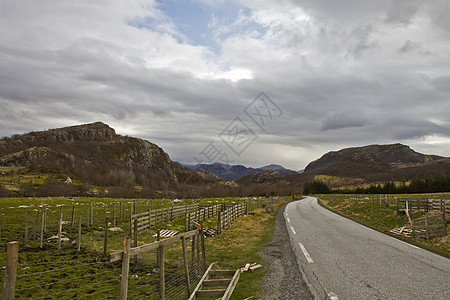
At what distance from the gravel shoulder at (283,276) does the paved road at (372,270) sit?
0.89 ft

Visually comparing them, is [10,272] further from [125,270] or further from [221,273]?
[221,273]

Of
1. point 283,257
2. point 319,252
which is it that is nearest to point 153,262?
point 283,257

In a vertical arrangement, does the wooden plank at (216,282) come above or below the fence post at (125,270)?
below

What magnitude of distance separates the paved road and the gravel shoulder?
27 cm

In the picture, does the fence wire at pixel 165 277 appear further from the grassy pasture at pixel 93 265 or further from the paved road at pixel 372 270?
the paved road at pixel 372 270

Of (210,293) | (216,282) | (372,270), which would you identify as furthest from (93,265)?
(372,270)

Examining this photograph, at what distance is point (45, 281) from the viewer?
9641 mm

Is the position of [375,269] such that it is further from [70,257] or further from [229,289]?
[70,257]

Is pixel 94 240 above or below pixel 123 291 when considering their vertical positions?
below

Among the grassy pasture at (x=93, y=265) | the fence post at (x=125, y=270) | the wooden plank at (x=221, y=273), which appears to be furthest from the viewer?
the wooden plank at (x=221, y=273)

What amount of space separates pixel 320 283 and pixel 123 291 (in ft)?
17.6

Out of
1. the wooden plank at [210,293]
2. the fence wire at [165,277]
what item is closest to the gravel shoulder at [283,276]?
the wooden plank at [210,293]

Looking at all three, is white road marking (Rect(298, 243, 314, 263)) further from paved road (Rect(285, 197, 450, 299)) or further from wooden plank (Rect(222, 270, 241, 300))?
wooden plank (Rect(222, 270, 241, 300))

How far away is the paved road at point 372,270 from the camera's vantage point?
22.5 feet
